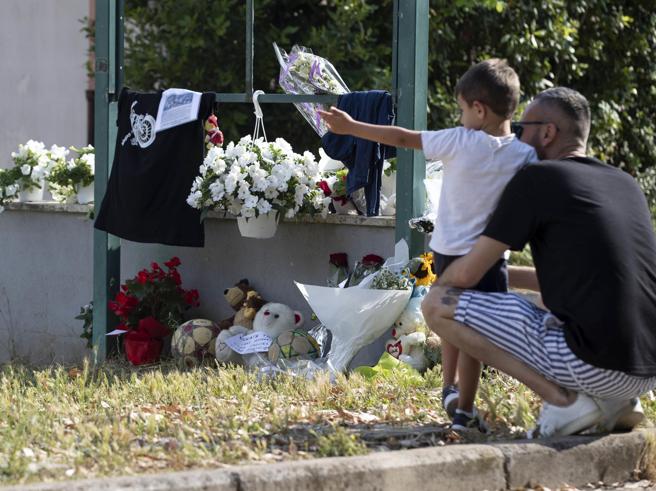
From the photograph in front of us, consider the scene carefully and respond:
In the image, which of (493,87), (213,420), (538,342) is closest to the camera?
(538,342)

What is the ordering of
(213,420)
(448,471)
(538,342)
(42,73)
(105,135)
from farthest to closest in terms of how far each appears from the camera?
(42,73) → (105,135) → (213,420) → (538,342) → (448,471)

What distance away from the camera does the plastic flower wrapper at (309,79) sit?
685cm

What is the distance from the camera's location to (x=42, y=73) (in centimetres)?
1353

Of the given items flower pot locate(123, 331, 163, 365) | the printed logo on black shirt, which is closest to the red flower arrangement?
flower pot locate(123, 331, 163, 365)

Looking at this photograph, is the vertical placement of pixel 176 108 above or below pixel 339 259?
above

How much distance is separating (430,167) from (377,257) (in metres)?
0.64

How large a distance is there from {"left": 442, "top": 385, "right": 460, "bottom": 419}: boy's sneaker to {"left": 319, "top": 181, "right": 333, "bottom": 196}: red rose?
2188mm

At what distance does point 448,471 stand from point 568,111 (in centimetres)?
145

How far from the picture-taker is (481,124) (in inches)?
181

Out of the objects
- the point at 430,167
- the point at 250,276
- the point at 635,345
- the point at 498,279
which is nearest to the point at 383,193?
the point at 430,167

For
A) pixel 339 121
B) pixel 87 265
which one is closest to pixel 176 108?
pixel 87 265

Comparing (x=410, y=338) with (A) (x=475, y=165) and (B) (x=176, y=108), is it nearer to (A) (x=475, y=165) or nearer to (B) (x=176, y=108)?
(A) (x=475, y=165)

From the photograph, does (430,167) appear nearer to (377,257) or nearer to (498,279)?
(377,257)

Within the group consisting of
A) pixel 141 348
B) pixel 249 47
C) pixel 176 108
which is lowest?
pixel 141 348
